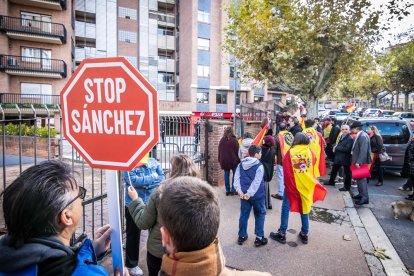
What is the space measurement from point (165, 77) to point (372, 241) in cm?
2947

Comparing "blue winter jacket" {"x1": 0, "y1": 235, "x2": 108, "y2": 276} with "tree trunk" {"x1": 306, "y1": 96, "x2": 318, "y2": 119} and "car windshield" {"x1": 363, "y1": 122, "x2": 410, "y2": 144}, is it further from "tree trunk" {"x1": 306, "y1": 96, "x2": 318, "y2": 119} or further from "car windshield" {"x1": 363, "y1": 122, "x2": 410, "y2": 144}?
"tree trunk" {"x1": 306, "y1": 96, "x2": 318, "y2": 119}

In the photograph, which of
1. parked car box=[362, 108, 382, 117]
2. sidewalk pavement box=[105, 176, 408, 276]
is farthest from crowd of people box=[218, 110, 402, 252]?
parked car box=[362, 108, 382, 117]

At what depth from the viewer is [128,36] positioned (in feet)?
95.2

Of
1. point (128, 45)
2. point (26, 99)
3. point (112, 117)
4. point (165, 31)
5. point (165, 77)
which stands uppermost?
point (165, 31)

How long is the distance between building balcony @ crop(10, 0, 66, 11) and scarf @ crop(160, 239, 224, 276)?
28010 millimetres

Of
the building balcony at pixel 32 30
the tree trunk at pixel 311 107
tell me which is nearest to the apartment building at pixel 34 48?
the building balcony at pixel 32 30

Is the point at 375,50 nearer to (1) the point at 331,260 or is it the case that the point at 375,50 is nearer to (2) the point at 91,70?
(1) the point at 331,260

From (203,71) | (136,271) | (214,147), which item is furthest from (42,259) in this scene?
(203,71)

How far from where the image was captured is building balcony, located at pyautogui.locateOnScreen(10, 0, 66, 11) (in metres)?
22.6

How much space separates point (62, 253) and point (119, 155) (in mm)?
615

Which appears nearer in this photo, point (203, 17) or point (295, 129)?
point (295, 129)

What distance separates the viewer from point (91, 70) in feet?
5.41

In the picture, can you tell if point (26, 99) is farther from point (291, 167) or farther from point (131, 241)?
point (291, 167)

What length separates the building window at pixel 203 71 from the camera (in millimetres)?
30141
